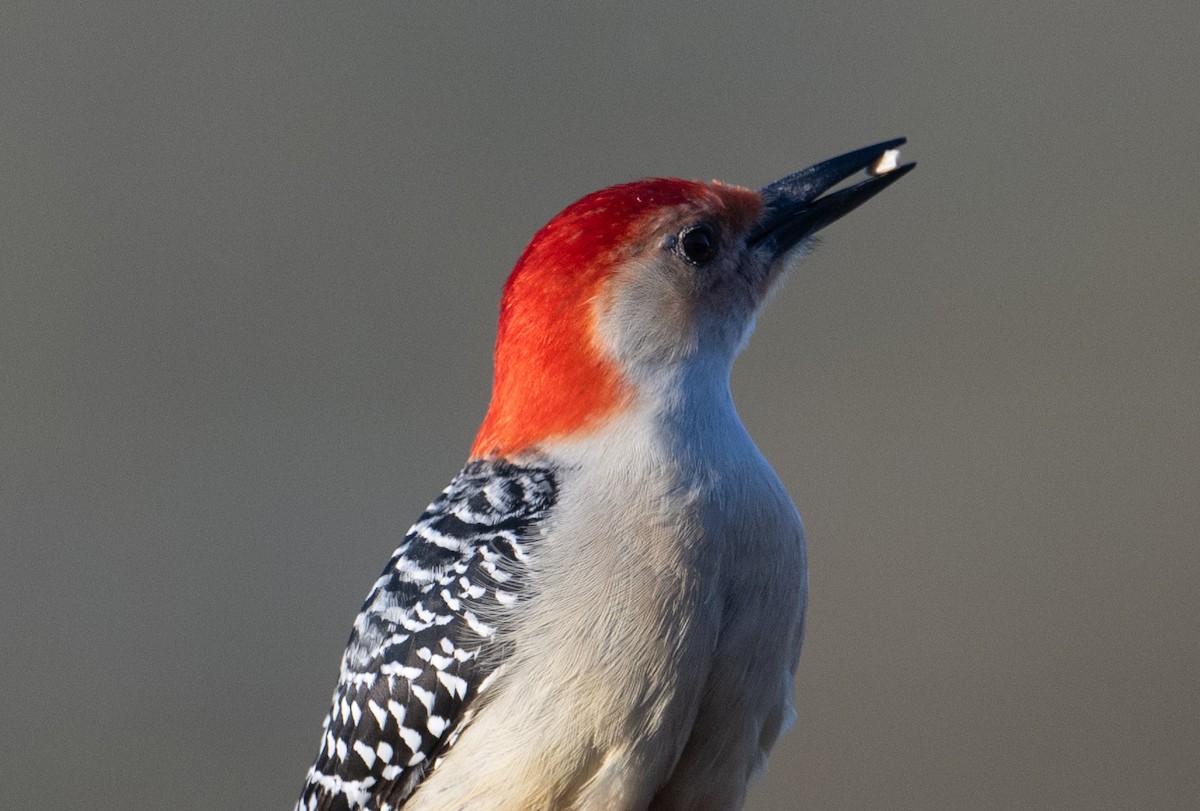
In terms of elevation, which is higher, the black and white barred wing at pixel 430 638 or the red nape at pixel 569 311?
the red nape at pixel 569 311

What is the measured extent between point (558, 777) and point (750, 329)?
2.51ft

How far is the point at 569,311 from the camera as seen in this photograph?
1803 mm

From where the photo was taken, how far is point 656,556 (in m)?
1.58

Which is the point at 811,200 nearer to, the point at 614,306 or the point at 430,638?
the point at 614,306

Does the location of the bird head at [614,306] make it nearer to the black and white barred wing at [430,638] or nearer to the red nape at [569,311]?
the red nape at [569,311]

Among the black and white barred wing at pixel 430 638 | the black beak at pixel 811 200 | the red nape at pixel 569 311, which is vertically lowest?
the black and white barred wing at pixel 430 638

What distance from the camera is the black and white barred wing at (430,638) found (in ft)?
5.52

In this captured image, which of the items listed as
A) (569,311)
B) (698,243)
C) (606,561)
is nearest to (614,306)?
(569,311)

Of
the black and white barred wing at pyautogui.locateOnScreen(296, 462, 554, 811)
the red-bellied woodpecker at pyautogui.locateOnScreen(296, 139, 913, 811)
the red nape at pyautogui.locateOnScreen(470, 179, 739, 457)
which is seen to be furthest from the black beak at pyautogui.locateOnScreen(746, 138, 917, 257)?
the black and white barred wing at pyautogui.locateOnScreen(296, 462, 554, 811)

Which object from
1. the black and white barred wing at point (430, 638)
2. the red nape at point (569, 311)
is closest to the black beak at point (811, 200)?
the red nape at point (569, 311)

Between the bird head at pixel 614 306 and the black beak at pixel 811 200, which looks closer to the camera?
the bird head at pixel 614 306

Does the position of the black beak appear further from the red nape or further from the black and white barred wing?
the black and white barred wing

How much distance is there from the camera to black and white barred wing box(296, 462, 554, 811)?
1.68m

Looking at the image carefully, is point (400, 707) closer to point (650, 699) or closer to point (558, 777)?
point (558, 777)
